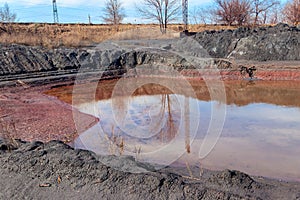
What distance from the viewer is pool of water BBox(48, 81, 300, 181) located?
5457 millimetres

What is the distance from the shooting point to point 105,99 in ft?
39.3

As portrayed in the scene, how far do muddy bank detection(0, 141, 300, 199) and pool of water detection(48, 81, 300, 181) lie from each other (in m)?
1.54

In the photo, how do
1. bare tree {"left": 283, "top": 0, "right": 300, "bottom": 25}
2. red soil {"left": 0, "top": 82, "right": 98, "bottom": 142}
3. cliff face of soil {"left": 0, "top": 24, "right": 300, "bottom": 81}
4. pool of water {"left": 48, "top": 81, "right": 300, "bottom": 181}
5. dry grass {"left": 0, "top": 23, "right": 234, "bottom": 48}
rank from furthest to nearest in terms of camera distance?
bare tree {"left": 283, "top": 0, "right": 300, "bottom": 25} < dry grass {"left": 0, "top": 23, "right": 234, "bottom": 48} < cliff face of soil {"left": 0, "top": 24, "right": 300, "bottom": 81} < red soil {"left": 0, "top": 82, "right": 98, "bottom": 142} < pool of water {"left": 48, "top": 81, "right": 300, "bottom": 181}

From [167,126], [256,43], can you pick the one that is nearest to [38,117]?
[167,126]

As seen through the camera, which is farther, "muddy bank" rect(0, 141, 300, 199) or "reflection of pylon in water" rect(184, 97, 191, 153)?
"reflection of pylon in water" rect(184, 97, 191, 153)

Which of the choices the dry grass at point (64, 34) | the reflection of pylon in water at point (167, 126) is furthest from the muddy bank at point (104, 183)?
the dry grass at point (64, 34)

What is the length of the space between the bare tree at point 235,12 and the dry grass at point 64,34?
2891mm

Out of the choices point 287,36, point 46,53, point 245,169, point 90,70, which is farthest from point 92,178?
point 287,36

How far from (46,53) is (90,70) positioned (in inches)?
106

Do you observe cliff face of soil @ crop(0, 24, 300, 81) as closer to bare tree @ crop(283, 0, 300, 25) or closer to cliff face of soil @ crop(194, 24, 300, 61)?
cliff face of soil @ crop(194, 24, 300, 61)

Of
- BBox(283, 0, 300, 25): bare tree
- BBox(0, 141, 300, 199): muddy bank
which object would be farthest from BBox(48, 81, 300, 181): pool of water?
BBox(283, 0, 300, 25): bare tree

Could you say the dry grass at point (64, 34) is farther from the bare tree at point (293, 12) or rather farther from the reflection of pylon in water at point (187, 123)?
the reflection of pylon in water at point (187, 123)

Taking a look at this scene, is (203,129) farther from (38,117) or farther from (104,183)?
(104,183)

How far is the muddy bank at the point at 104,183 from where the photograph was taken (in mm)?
3316
